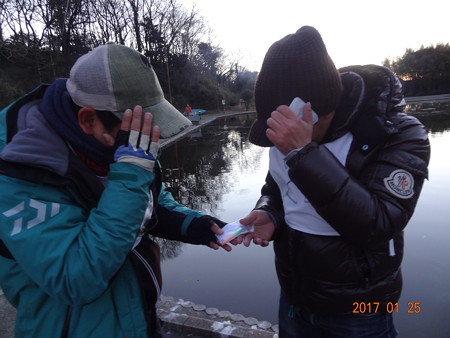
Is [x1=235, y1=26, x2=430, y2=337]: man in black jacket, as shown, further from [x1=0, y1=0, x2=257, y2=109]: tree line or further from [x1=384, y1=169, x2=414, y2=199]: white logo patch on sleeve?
[x1=0, y1=0, x2=257, y2=109]: tree line

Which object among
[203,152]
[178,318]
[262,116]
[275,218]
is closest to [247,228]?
[275,218]

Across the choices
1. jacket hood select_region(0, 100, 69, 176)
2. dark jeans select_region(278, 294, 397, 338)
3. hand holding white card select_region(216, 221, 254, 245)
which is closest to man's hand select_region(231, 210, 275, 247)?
hand holding white card select_region(216, 221, 254, 245)

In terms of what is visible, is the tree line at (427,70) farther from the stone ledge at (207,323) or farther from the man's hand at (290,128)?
the man's hand at (290,128)

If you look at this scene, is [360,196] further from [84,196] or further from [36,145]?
[36,145]

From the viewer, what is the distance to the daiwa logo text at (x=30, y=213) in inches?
42.2

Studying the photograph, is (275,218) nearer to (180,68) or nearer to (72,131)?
(72,131)

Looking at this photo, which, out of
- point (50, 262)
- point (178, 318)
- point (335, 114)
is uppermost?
point (335, 114)

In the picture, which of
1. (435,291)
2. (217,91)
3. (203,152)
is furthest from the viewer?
(217,91)

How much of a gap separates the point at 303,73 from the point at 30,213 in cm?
121

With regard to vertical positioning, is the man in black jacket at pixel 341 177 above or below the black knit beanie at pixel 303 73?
below

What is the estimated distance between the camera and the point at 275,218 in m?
1.86

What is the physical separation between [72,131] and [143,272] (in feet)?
2.27

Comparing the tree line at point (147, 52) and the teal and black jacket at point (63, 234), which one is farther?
the tree line at point (147, 52)

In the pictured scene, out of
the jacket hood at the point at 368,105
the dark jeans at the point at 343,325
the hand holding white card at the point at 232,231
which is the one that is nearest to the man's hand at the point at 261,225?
the hand holding white card at the point at 232,231
